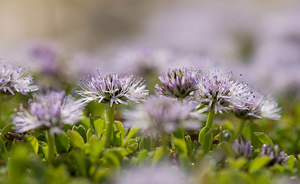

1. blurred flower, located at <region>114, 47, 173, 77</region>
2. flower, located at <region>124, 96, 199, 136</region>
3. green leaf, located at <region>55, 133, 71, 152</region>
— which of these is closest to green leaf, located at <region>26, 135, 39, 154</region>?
green leaf, located at <region>55, 133, 71, 152</region>

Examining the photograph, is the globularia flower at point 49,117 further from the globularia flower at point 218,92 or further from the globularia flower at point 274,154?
the globularia flower at point 274,154

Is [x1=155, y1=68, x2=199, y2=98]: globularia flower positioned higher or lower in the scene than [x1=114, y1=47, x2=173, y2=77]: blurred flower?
lower

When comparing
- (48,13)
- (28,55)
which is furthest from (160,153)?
(48,13)

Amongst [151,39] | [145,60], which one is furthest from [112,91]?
[151,39]

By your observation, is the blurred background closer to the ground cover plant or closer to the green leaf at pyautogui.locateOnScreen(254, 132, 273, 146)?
Result: the ground cover plant

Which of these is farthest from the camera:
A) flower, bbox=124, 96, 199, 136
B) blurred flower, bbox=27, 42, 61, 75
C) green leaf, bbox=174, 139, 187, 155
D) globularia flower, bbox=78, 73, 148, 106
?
blurred flower, bbox=27, 42, 61, 75

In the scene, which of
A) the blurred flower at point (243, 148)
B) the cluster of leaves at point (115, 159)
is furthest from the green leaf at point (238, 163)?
the blurred flower at point (243, 148)

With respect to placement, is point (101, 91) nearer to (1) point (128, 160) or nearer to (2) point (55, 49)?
(1) point (128, 160)
